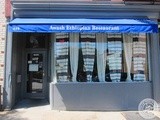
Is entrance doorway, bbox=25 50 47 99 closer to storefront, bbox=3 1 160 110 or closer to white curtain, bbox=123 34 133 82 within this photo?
storefront, bbox=3 1 160 110

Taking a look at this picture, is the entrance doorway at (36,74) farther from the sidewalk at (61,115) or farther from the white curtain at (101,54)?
the white curtain at (101,54)

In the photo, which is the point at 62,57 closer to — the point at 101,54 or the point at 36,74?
the point at 101,54

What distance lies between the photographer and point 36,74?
46.5 ft

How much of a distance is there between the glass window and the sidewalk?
1.35m

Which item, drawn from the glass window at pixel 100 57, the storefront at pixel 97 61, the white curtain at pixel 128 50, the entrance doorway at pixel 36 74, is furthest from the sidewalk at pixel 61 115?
the entrance doorway at pixel 36 74

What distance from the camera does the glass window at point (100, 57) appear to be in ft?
38.1

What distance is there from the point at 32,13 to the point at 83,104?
4.03 metres

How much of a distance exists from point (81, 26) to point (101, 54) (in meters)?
1.71

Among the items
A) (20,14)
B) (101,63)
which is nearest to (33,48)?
(20,14)

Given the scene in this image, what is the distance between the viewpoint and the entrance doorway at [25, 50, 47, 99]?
46.2ft

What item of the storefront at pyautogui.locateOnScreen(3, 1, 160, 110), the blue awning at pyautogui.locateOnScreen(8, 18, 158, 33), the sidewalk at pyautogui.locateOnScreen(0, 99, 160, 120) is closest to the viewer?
the sidewalk at pyautogui.locateOnScreen(0, 99, 160, 120)

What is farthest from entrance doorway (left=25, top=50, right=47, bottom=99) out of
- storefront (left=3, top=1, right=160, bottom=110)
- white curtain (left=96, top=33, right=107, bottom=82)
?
white curtain (left=96, top=33, right=107, bottom=82)

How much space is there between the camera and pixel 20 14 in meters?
11.4

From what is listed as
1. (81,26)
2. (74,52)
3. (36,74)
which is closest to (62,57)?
(74,52)
